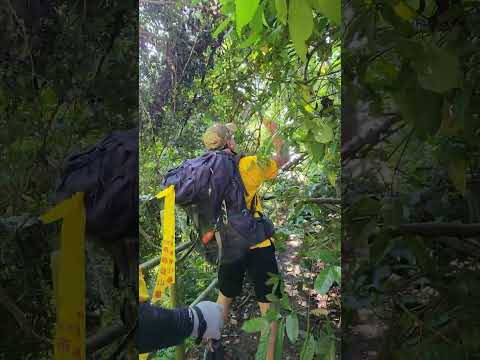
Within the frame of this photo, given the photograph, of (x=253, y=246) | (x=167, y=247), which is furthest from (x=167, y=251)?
(x=253, y=246)

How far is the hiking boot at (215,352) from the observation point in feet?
4.30

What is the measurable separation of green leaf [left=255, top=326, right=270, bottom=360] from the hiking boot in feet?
0.32

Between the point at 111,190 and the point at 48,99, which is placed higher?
the point at 48,99

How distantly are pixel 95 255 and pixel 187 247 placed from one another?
332mm

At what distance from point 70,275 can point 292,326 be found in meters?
0.62

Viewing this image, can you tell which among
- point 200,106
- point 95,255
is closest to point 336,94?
point 200,106

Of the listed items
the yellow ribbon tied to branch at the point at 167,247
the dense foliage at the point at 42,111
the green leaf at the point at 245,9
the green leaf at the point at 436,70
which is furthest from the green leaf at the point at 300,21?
the yellow ribbon tied to branch at the point at 167,247

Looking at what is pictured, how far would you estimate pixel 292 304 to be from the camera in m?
1.30

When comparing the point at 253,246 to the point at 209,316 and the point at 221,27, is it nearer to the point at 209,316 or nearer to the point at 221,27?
the point at 209,316

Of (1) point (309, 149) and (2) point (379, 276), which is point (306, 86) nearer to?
(1) point (309, 149)

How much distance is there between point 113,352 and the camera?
104cm

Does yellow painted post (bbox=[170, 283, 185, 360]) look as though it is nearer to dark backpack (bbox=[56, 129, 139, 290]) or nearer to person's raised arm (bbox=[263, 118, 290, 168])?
dark backpack (bbox=[56, 129, 139, 290])

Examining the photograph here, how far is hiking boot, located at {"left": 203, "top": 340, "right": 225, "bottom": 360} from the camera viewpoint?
1311 mm

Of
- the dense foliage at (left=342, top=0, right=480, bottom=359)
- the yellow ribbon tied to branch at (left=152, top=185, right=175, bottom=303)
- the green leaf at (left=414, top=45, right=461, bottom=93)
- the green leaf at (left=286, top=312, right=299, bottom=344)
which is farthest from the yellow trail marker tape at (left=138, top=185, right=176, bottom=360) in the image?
the green leaf at (left=414, top=45, right=461, bottom=93)
